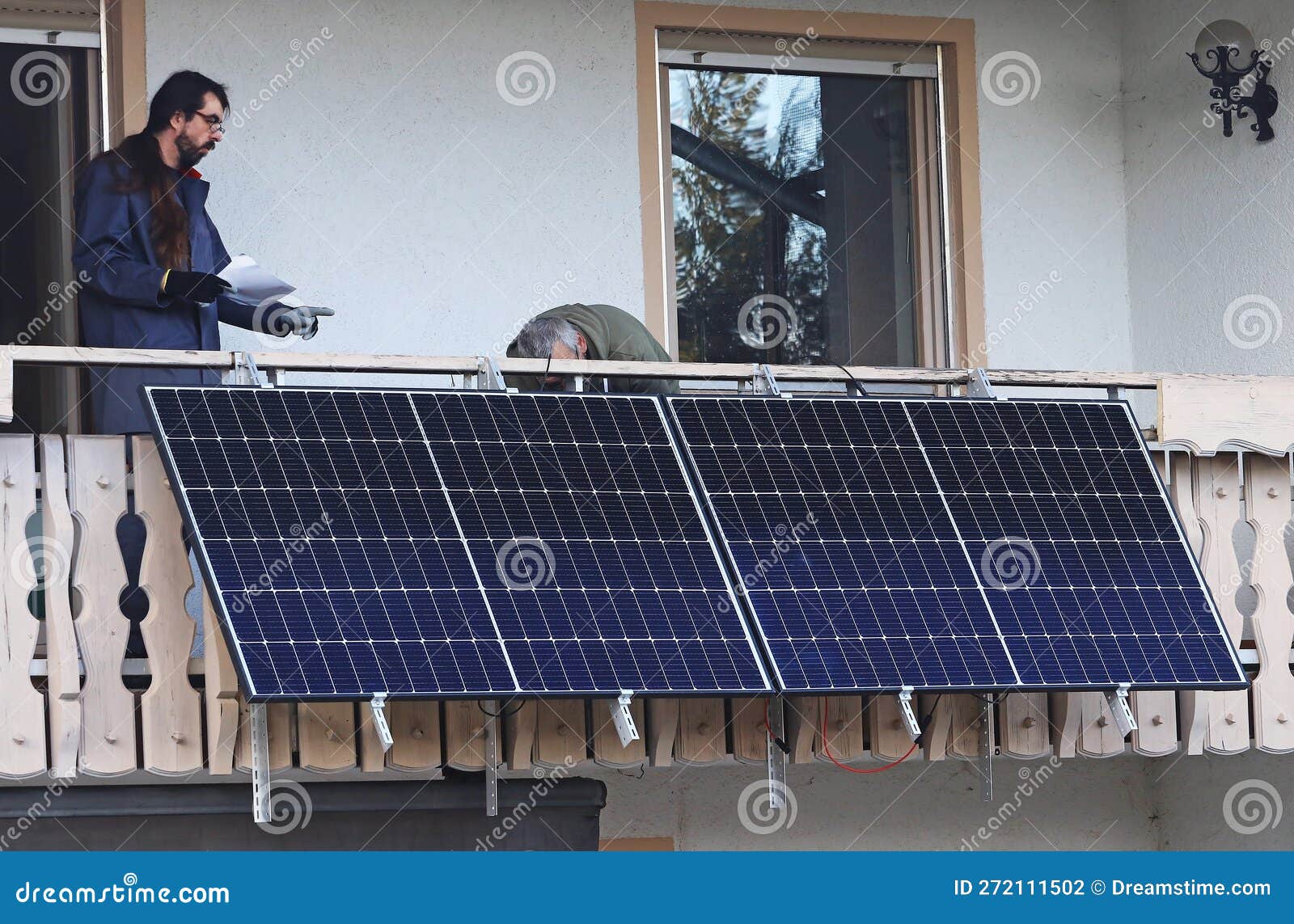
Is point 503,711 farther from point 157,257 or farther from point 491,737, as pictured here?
point 157,257

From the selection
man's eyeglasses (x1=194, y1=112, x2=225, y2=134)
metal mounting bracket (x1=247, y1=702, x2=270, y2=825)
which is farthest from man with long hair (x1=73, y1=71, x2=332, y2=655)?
metal mounting bracket (x1=247, y1=702, x2=270, y2=825)

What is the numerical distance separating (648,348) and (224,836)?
2.36 metres

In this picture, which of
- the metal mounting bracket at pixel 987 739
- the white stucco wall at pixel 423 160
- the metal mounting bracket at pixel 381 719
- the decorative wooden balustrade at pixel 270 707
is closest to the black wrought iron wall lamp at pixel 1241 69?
the white stucco wall at pixel 423 160

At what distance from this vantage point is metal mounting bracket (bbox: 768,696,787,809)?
6.67 metres

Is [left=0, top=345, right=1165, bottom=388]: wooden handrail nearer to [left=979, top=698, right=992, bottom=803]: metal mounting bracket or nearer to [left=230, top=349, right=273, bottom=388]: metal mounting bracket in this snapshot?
[left=230, top=349, right=273, bottom=388]: metal mounting bracket

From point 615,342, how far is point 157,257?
5.73ft

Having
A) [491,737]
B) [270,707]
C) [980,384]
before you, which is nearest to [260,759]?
[270,707]

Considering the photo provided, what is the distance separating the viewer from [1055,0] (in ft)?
32.0

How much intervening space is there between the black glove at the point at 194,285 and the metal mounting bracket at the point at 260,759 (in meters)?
1.52

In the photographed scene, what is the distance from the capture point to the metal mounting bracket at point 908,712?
6.31 meters

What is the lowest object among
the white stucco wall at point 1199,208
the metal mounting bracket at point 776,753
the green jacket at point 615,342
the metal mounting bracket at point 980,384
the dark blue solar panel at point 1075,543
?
the metal mounting bracket at point 776,753

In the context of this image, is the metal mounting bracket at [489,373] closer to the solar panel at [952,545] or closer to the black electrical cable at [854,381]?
the solar panel at [952,545]

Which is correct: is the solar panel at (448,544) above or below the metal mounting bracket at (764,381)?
below
